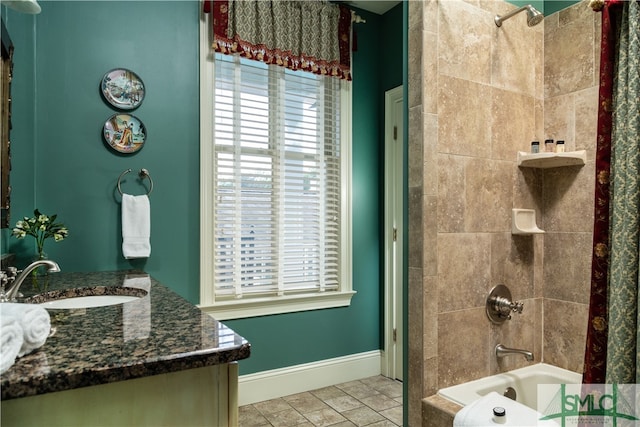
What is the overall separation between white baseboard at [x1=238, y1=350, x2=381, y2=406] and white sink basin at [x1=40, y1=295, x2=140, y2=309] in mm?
1335

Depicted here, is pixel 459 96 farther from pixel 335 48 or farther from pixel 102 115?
pixel 102 115

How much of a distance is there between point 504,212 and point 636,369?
0.92 meters

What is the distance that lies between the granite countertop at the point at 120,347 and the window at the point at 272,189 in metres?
1.49

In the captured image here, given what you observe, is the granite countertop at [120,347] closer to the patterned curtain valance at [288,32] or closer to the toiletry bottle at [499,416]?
the toiletry bottle at [499,416]

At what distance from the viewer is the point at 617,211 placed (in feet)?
4.95

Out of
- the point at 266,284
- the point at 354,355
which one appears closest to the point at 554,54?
the point at 266,284

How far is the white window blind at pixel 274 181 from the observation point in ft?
9.01

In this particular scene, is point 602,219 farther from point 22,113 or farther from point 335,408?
point 22,113

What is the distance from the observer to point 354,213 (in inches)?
128

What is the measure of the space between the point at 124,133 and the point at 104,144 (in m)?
0.13

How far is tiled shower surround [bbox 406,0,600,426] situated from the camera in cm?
186

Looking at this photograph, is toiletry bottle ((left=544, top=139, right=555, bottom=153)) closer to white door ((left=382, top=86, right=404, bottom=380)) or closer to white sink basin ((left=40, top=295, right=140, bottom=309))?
white door ((left=382, top=86, right=404, bottom=380))

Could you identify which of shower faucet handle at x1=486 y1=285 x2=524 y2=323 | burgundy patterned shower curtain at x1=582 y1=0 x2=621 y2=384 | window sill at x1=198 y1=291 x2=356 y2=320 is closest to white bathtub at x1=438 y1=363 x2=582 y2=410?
shower faucet handle at x1=486 y1=285 x2=524 y2=323

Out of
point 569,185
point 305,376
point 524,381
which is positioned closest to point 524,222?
point 569,185
